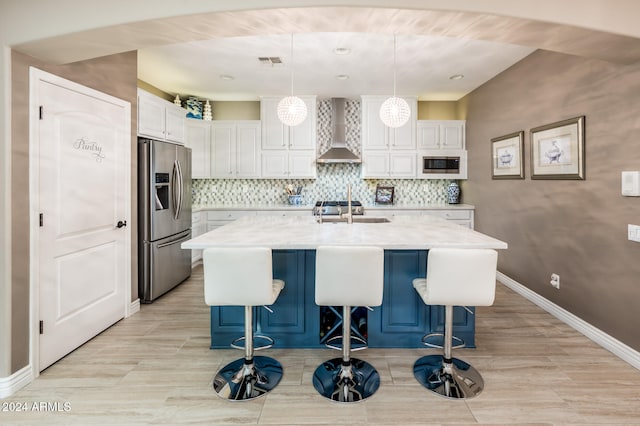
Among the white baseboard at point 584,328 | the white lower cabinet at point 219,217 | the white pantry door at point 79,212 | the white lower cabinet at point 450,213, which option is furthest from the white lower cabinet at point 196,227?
the white baseboard at point 584,328

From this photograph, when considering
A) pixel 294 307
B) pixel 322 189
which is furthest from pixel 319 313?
pixel 322 189

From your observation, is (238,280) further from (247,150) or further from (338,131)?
(338,131)

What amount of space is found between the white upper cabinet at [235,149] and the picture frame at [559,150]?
3.79 m

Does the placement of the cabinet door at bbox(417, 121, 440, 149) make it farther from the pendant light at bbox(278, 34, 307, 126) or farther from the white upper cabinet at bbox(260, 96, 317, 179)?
the pendant light at bbox(278, 34, 307, 126)

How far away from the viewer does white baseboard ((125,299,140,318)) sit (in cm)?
330

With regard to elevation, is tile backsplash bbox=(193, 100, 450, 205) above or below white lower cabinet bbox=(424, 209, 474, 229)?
above

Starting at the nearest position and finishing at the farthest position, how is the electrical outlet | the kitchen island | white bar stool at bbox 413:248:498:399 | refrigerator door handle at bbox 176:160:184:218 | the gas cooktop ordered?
white bar stool at bbox 413:248:498:399
the kitchen island
the electrical outlet
refrigerator door handle at bbox 176:160:184:218
the gas cooktop

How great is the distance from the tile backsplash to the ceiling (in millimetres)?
1349

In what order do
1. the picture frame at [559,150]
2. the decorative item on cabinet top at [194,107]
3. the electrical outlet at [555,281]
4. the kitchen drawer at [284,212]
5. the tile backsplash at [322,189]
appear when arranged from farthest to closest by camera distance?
the tile backsplash at [322,189], the decorative item on cabinet top at [194,107], the kitchen drawer at [284,212], the electrical outlet at [555,281], the picture frame at [559,150]

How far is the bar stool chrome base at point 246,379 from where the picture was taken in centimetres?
207

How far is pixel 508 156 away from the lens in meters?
4.10

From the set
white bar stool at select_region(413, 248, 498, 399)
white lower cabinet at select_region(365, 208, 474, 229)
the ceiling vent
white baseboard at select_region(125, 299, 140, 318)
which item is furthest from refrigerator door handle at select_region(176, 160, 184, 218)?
white bar stool at select_region(413, 248, 498, 399)

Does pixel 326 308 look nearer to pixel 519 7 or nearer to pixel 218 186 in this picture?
pixel 519 7

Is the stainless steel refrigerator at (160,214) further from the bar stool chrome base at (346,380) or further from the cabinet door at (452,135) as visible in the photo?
the cabinet door at (452,135)
